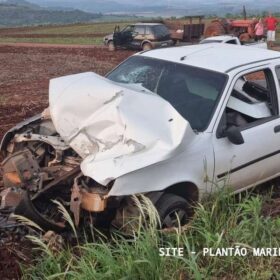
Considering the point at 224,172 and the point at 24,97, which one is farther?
the point at 24,97

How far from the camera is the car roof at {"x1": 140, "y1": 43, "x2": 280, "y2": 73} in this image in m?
5.11

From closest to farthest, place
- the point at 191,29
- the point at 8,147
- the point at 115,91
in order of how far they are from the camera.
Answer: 1. the point at 115,91
2. the point at 8,147
3. the point at 191,29

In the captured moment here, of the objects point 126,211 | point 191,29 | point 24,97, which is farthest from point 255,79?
point 191,29

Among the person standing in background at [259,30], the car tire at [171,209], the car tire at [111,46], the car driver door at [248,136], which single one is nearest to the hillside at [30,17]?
the car tire at [111,46]

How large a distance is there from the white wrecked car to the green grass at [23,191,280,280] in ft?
1.29

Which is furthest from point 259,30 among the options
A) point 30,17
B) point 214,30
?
point 30,17

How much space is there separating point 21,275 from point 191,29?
26.3 meters

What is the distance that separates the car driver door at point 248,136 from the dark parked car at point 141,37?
69.0 ft

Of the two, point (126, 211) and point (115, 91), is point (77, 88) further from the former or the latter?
point (126, 211)

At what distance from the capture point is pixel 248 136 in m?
4.88

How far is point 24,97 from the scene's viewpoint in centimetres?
1163

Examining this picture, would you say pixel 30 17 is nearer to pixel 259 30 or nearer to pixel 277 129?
pixel 259 30

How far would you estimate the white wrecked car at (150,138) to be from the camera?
4.04m

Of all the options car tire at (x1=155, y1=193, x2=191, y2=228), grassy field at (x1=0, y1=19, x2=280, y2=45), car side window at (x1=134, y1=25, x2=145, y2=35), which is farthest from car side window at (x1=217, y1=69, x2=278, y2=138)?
grassy field at (x1=0, y1=19, x2=280, y2=45)
